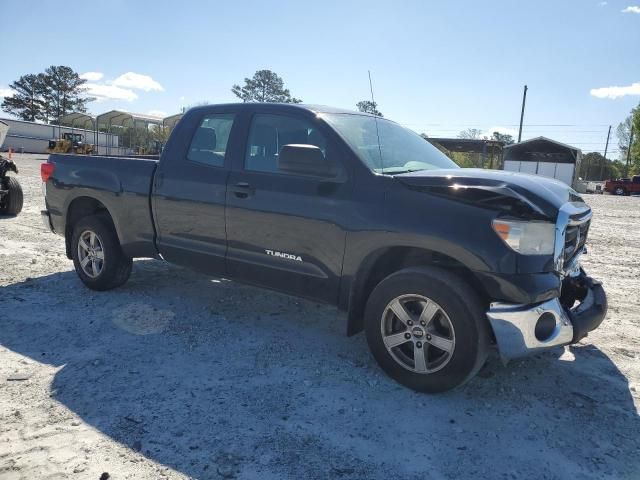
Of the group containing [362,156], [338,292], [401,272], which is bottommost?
[338,292]

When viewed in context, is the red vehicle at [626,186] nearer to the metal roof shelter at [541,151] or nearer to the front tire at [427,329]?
the metal roof shelter at [541,151]

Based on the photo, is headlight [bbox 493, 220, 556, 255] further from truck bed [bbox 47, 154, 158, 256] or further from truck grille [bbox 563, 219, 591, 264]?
truck bed [bbox 47, 154, 158, 256]

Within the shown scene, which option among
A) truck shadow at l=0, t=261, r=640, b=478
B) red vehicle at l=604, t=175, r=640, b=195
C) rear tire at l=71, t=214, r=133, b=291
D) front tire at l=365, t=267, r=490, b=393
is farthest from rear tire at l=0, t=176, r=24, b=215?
red vehicle at l=604, t=175, r=640, b=195

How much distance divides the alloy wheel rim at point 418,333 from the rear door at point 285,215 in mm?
504

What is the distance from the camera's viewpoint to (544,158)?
42375 mm

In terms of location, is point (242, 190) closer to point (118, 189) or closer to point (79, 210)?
point (118, 189)

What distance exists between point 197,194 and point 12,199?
22.8ft

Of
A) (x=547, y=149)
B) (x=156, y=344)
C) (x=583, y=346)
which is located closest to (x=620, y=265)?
(x=583, y=346)

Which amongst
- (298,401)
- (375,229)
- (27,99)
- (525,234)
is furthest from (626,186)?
(27,99)

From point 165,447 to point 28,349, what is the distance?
6.05 feet

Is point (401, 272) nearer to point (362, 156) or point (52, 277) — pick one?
point (362, 156)

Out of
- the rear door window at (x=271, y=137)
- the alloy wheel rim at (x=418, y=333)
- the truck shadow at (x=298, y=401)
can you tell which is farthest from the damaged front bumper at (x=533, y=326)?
the rear door window at (x=271, y=137)

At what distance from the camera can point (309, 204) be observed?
3.67 m

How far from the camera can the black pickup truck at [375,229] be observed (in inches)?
119
